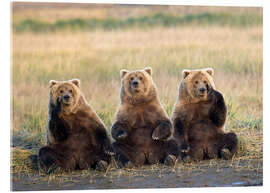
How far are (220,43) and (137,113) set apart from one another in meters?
1.80

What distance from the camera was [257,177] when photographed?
752 centimetres

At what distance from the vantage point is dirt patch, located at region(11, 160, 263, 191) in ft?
23.0

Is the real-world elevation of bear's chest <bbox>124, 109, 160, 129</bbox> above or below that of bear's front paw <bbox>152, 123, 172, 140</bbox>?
above

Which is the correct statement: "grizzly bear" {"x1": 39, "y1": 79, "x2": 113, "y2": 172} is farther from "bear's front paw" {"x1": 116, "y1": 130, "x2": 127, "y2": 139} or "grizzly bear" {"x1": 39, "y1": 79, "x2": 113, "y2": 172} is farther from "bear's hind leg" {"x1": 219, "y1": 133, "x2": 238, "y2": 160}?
"bear's hind leg" {"x1": 219, "y1": 133, "x2": 238, "y2": 160}

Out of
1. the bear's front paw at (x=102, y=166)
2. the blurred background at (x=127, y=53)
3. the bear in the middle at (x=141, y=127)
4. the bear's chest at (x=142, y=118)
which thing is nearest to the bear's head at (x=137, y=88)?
the bear in the middle at (x=141, y=127)

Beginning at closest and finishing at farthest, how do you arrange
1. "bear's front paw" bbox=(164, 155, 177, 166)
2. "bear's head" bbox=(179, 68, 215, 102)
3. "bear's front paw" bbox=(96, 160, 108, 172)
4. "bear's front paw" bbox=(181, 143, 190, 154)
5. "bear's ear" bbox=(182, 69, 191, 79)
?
"bear's front paw" bbox=(96, 160, 108, 172)
"bear's front paw" bbox=(164, 155, 177, 166)
"bear's front paw" bbox=(181, 143, 190, 154)
"bear's head" bbox=(179, 68, 215, 102)
"bear's ear" bbox=(182, 69, 191, 79)

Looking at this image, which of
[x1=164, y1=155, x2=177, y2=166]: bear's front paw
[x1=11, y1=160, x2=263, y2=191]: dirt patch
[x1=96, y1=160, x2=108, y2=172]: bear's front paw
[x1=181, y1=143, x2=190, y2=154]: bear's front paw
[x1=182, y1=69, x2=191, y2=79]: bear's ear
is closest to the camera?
[x1=11, y1=160, x2=263, y2=191]: dirt patch

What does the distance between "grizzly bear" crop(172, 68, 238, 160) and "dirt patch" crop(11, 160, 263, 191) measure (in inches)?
6.6

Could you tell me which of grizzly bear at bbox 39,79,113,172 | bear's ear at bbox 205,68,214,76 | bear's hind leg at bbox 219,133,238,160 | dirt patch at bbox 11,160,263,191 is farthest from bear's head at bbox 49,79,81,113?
bear's hind leg at bbox 219,133,238,160

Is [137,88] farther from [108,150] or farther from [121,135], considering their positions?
[108,150]

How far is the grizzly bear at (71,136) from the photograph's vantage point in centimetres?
711

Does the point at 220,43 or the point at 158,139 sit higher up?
the point at 220,43

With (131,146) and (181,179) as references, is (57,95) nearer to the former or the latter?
(131,146)

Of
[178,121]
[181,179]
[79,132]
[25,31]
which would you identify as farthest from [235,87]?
[25,31]
